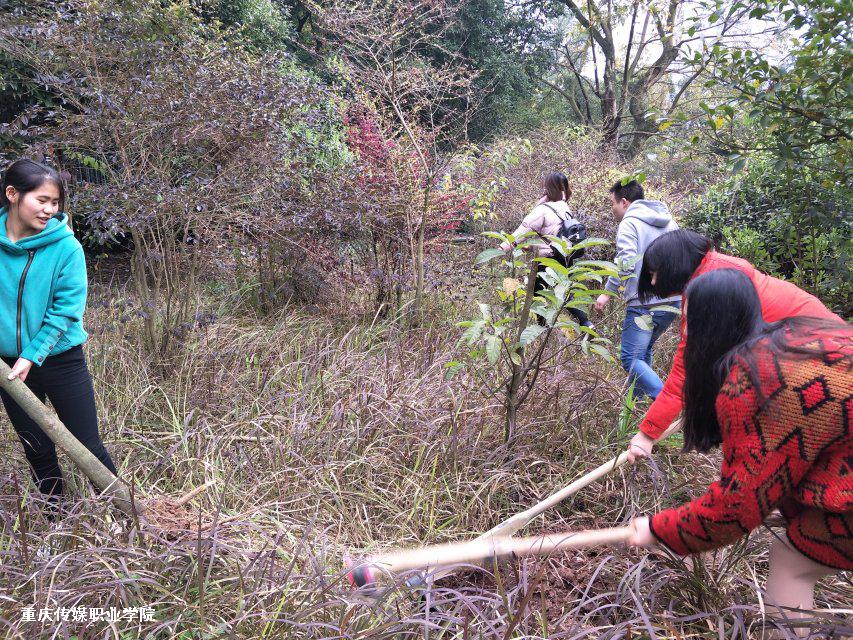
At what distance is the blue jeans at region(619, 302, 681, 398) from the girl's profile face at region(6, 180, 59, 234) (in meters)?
2.98

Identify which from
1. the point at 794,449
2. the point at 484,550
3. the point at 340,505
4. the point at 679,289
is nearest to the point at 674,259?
the point at 679,289

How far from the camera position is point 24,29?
3.29m

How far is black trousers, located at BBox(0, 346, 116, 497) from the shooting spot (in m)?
2.15

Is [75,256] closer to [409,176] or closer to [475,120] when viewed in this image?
[409,176]

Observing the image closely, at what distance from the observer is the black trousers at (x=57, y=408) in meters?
2.15

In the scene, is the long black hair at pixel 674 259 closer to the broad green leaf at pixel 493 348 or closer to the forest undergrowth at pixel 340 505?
the broad green leaf at pixel 493 348

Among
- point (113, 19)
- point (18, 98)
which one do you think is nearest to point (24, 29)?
point (113, 19)

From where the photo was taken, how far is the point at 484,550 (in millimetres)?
1871

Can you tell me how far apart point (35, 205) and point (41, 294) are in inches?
13.4

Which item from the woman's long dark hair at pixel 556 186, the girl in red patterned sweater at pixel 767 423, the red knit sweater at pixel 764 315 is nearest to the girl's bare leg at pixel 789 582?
the girl in red patterned sweater at pixel 767 423

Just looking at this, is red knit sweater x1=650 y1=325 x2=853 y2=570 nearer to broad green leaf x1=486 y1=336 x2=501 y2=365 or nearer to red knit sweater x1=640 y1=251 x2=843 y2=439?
red knit sweater x1=640 y1=251 x2=843 y2=439

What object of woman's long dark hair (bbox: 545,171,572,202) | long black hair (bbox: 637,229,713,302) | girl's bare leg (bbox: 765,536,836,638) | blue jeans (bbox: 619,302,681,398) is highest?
woman's long dark hair (bbox: 545,171,572,202)

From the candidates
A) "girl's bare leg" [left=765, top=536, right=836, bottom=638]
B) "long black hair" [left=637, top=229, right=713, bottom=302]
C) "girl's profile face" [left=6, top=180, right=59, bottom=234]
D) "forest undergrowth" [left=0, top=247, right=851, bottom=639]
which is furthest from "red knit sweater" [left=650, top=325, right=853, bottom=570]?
"girl's profile face" [left=6, top=180, right=59, bottom=234]

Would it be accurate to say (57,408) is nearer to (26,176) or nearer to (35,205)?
(35,205)
